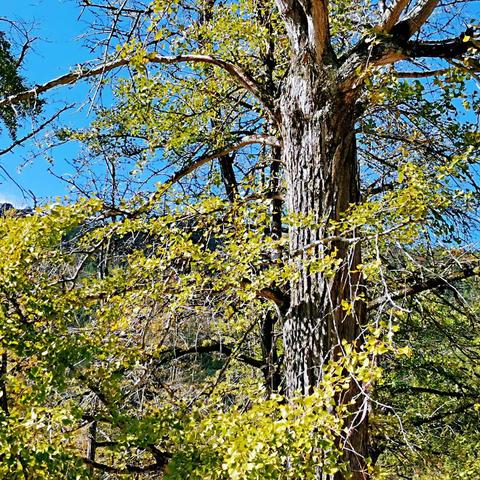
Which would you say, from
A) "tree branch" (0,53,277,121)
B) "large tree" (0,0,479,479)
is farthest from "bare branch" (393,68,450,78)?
"tree branch" (0,53,277,121)

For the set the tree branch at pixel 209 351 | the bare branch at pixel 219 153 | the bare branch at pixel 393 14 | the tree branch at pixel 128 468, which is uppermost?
the bare branch at pixel 393 14

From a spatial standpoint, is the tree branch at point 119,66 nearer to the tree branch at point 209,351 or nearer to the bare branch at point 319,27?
the bare branch at point 319,27

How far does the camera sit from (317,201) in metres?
4.17

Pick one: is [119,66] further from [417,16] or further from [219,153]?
[417,16]

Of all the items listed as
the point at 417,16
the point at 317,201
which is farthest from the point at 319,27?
the point at 317,201

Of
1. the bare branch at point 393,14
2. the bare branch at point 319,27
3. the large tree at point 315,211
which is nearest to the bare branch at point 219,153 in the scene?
the large tree at point 315,211

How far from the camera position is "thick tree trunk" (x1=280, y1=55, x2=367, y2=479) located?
3.97 meters

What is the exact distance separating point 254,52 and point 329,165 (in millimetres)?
2406

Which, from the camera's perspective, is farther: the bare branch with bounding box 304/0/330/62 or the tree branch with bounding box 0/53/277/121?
the tree branch with bounding box 0/53/277/121

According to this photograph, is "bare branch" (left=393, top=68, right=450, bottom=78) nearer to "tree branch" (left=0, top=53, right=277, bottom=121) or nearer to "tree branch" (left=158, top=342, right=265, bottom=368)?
"tree branch" (left=0, top=53, right=277, bottom=121)

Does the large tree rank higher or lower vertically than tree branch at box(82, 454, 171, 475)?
higher

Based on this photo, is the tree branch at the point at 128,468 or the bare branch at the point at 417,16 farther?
the tree branch at the point at 128,468

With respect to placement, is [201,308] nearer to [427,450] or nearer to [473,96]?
[473,96]

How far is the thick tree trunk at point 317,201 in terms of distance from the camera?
156 inches
